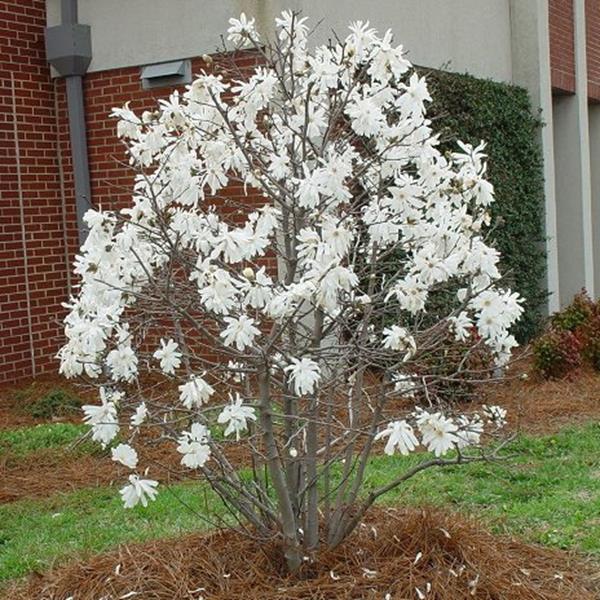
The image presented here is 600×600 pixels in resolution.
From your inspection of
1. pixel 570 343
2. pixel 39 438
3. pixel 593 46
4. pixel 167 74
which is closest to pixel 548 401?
pixel 570 343

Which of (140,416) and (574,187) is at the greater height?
(574,187)

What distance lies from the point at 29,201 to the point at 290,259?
6.45 m

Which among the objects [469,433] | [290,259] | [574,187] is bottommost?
[469,433]

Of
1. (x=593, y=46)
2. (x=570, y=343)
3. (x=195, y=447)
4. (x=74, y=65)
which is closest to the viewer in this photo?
(x=195, y=447)

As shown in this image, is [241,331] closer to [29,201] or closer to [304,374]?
[304,374]

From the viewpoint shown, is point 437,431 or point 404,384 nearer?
point 437,431

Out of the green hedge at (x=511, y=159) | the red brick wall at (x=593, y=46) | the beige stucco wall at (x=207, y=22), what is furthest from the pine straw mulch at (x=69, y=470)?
the red brick wall at (x=593, y=46)

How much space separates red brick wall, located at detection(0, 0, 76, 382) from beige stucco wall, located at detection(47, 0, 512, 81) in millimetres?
464

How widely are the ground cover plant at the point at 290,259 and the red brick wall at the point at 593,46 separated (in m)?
12.5

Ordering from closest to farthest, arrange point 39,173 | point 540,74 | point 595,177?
point 39,173
point 540,74
point 595,177

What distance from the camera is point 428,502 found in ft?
17.8

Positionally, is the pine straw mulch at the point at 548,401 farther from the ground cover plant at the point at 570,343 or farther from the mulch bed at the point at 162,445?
the ground cover plant at the point at 570,343

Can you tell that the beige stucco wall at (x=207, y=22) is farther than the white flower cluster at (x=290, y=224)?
Yes

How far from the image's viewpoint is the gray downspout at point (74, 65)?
9.92 metres
